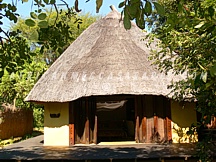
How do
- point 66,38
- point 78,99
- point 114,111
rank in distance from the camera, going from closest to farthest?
point 66,38
point 78,99
point 114,111

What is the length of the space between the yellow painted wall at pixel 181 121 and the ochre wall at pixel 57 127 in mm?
2668

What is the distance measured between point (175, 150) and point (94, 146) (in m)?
2.01

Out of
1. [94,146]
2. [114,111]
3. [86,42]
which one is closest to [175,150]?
[94,146]

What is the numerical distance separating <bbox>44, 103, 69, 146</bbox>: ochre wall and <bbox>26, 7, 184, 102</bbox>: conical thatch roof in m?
0.42

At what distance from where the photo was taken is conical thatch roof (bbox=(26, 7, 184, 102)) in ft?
26.1

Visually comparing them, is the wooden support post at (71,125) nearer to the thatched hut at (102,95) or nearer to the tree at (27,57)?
the thatched hut at (102,95)

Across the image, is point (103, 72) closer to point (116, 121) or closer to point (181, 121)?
point (181, 121)

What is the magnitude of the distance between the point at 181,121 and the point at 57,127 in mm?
3114

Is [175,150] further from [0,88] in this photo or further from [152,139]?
[0,88]

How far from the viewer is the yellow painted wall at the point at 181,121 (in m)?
8.09

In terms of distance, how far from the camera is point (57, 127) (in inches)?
324

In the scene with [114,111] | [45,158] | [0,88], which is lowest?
[45,158]

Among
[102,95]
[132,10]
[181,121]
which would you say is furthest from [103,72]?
[132,10]

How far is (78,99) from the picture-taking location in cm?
834
